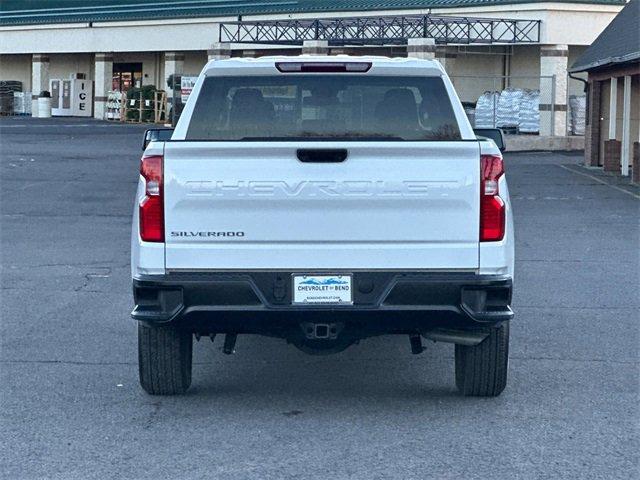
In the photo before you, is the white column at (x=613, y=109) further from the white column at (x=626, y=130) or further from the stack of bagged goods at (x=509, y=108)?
the stack of bagged goods at (x=509, y=108)

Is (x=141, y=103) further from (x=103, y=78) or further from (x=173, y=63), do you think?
(x=103, y=78)

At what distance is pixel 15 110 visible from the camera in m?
70.0

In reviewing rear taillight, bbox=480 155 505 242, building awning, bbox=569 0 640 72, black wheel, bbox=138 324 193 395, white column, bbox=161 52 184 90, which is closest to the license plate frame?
rear taillight, bbox=480 155 505 242

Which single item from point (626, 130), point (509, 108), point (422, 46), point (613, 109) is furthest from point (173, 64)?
point (626, 130)

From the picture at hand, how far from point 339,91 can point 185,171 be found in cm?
176

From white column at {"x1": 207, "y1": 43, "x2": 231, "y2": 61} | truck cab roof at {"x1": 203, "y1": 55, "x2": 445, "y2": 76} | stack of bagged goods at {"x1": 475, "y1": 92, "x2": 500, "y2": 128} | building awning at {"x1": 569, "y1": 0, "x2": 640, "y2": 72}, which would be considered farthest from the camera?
white column at {"x1": 207, "y1": 43, "x2": 231, "y2": 61}

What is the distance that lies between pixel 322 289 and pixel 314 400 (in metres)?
1.14

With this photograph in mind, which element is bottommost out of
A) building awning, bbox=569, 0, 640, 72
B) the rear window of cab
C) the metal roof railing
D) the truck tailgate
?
the truck tailgate

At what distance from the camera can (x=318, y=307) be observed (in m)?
7.17

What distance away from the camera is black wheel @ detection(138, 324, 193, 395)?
775cm

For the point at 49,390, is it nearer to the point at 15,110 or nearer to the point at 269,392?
the point at 269,392

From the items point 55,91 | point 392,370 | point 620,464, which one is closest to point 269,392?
point 392,370

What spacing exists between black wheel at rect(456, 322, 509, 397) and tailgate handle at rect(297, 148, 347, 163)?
4.72ft

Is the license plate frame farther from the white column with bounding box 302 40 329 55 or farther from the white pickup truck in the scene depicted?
the white column with bounding box 302 40 329 55
